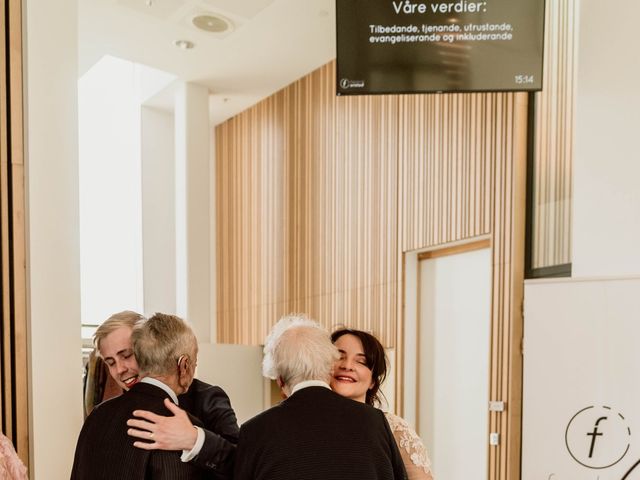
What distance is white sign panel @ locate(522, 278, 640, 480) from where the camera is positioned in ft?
11.8

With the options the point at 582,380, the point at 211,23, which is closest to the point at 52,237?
the point at 582,380

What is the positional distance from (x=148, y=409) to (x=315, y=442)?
523 millimetres

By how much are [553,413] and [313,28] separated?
4251 mm

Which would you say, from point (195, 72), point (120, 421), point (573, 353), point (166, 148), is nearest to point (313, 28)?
point (195, 72)

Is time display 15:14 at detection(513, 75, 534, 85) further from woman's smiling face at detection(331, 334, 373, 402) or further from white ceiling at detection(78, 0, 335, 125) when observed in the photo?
white ceiling at detection(78, 0, 335, 125)

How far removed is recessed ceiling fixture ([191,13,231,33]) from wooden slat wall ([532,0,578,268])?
2.92m

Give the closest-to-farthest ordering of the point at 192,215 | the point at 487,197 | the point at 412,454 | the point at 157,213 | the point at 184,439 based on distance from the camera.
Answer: the point at 184,439 → the point at 412,454 → the point at 487,197 → the point at 192,215 → the point at 157,213

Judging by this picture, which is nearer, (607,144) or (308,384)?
(308,384)

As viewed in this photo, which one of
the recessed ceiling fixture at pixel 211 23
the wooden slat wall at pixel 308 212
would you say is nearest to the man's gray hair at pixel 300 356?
the wooden slat wall at pixel 308 212

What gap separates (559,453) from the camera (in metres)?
3.86

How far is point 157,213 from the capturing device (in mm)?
8891

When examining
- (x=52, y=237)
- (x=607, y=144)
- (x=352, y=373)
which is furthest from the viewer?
(x=607, y=144)

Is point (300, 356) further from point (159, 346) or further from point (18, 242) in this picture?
point (18, 242)

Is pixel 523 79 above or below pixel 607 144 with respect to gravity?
above
